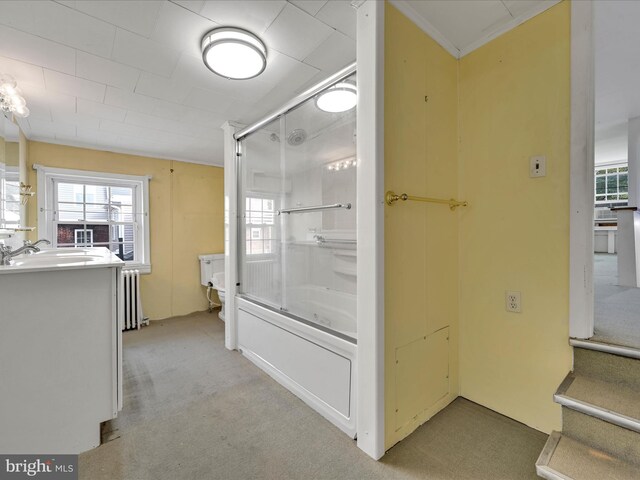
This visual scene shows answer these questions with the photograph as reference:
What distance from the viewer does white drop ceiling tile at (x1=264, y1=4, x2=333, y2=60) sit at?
1.43 metres

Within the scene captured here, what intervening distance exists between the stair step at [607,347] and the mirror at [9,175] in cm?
357

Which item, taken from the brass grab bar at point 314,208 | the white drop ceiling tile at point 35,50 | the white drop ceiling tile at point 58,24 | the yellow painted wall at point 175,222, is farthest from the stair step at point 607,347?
the yellow painted wall at point 175,222

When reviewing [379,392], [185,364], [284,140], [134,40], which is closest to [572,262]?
[379,392]

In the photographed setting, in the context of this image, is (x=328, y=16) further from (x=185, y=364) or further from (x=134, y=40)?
(x=185, y=364)

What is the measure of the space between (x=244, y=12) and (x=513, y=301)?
82.8 inches

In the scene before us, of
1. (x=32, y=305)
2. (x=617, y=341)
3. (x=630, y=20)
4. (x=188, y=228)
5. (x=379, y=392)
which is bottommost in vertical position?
(x=379, y=392)

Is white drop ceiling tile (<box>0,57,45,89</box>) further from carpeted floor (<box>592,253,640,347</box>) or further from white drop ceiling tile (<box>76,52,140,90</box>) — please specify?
carpeted floor (<box>592,253,640,347</box>)

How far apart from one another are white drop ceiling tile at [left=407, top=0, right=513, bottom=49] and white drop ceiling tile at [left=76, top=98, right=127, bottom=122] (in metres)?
2.43

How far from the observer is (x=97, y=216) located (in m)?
3.52

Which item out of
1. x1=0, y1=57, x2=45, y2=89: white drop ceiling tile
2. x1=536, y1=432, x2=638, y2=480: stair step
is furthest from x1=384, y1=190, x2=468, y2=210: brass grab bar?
x1=0, y1=57, x2=45, y2=89: white drop ceiling tile

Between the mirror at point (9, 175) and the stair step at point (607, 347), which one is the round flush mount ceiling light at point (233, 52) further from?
the stair step at point (607, 347)

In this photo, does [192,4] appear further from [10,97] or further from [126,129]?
[126,129]

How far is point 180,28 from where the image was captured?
1493mm

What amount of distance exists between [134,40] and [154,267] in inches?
114
